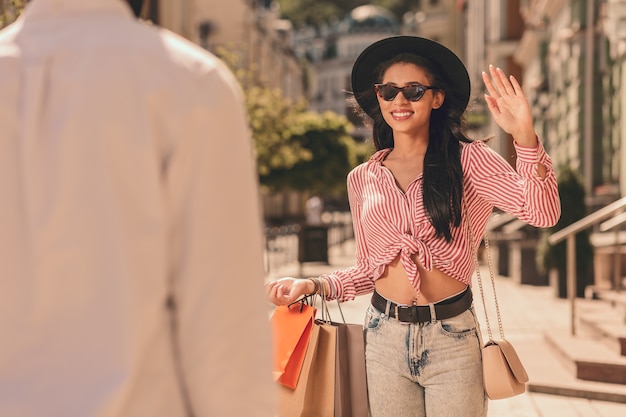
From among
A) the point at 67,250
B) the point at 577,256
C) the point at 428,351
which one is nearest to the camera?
the point at 67,250

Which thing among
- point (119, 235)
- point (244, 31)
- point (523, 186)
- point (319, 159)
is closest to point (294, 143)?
point (319, 159)

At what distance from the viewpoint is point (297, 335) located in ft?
10.5

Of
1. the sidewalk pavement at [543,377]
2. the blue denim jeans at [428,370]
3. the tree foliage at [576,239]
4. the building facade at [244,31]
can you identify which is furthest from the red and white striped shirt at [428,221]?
the building facade at [244,31]

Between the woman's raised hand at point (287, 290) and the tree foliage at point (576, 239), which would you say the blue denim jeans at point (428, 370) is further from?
the tree foliage at point (576, 239)

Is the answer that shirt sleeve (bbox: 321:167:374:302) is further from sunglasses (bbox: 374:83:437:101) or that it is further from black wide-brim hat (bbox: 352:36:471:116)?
black wide-brim hat (bbox: 352:36:471:116)

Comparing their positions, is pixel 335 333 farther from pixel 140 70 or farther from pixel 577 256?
pixel 577 256

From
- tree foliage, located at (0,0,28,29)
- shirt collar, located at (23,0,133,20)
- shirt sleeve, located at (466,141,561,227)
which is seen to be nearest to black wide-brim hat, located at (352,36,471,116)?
shirt sleeve, located at (466,141,561,227)

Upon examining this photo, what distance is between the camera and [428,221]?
314 centimetres

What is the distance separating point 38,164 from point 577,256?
13.4 m

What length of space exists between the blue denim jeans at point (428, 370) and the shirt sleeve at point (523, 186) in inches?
14.4

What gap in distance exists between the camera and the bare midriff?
3.13 metres

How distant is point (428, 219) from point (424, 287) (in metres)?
0.21

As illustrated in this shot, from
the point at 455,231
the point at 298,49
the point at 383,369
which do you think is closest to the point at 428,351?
the point at 383,369

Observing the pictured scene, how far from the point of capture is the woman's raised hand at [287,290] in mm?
3188
